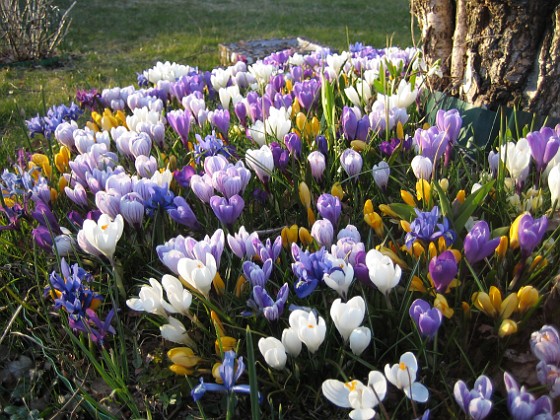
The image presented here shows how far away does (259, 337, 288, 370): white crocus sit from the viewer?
4.49 feet

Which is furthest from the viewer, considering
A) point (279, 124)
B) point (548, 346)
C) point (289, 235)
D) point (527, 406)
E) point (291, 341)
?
point (279, 124)

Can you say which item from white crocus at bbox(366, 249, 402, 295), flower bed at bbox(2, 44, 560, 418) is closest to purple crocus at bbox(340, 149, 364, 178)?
flower bed at bbox(2, 44, 560, 418)

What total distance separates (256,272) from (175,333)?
0.94 feet

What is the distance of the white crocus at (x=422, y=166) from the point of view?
189 cm

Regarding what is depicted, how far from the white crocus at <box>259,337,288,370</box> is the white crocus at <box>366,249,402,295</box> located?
0.99 ft

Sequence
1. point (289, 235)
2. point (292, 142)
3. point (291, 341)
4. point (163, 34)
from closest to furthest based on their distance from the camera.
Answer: point (291, 341)
point (289, 235)
point (292, 142)
point (163, 34)

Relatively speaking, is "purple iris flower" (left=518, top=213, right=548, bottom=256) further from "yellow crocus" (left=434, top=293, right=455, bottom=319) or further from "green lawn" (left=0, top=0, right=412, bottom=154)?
"green lawn" (left=0, top=0, right=412, bottom=154)

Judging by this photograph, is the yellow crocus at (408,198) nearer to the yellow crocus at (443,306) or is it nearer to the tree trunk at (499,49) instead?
the yellow crocus at (443,306)

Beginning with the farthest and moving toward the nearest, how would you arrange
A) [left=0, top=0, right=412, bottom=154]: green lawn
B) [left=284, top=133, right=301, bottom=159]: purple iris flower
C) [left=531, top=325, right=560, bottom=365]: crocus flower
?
[left=0, top=0, right=412, bottom=154]: green lawn < [left=284, top=133, right=301, bottom=159]: purple iris flower < [left=531, top=325, right=560, bottom=365]: crocus flower

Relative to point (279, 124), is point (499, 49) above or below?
above

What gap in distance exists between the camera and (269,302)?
58.2 inches

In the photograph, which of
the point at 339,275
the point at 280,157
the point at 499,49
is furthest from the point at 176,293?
the point at 499,49

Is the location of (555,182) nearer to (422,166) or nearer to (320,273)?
(422,166)

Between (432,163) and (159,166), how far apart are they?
119 cm
